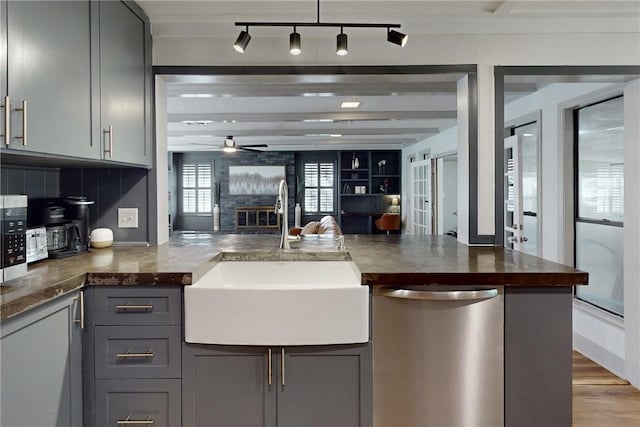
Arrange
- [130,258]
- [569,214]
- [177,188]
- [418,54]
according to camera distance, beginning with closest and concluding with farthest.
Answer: [130,258]
[418,54]
[569,214]
[177,188]

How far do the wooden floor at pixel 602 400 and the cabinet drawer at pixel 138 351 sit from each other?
2.19 meters

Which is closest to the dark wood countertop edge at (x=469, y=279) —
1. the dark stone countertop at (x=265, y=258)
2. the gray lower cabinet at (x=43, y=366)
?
the dark stone countertop at (x=265, y=258)

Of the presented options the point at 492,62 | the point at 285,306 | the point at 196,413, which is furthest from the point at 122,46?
the point at 492,62

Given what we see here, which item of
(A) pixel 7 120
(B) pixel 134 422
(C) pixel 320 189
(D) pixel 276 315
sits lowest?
(B) pixel 134 422

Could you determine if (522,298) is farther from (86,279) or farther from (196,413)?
(86,279)

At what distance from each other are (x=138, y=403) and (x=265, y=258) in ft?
2.83

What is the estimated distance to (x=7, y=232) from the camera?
1.52 meters

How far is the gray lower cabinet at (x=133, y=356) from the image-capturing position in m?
1.70

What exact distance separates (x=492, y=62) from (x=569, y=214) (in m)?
1.76

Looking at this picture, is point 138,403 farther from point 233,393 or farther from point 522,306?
point 522,306

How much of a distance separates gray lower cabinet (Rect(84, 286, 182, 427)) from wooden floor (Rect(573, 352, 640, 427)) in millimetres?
2183

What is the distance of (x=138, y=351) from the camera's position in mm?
1713

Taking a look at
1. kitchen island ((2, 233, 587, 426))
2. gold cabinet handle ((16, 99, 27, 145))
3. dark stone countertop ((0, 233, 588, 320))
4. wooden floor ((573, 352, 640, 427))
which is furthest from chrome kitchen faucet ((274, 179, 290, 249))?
wooden floor ((573, 352, 640, 427))

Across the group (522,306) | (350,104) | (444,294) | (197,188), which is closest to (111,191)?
(444,294)
